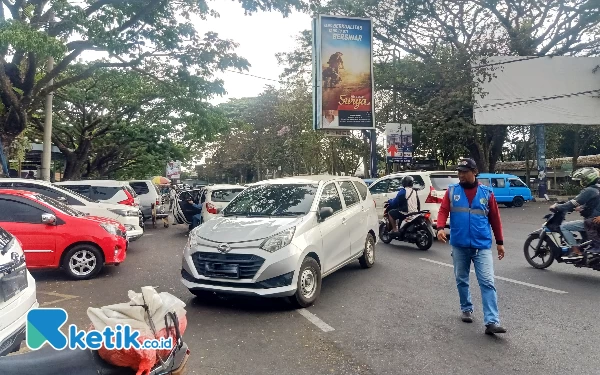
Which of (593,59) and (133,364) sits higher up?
(593,59)

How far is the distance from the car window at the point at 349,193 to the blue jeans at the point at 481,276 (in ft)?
8.70

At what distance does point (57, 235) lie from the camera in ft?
24.8

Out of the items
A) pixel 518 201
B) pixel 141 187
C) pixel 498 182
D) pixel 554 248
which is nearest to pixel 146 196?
pixel 141 187

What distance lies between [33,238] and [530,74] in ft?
81.1

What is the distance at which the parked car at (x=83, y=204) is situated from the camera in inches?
368

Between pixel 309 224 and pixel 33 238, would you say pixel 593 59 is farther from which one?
pixel 33 238

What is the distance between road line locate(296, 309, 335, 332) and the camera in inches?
204

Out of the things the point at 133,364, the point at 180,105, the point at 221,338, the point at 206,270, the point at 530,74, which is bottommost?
the point at 221,338

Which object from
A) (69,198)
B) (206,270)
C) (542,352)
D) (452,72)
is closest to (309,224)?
(206,270)

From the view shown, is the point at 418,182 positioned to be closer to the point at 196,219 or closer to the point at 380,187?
the point at 380,187

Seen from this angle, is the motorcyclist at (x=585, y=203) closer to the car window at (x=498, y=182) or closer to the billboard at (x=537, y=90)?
the billboard at (x=537, y=90)

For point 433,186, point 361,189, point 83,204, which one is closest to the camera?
point 361,189

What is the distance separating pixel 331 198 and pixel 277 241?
5.75 feet

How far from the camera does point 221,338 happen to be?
4.89m
